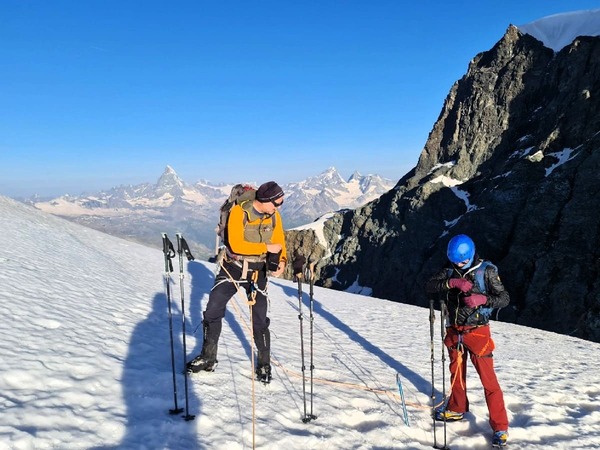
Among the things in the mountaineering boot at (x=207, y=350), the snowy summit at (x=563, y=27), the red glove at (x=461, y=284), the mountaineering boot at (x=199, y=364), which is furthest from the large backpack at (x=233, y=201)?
the snowy summit at (x=563, y=27)

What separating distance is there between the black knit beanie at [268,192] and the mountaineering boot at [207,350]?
7.96ft

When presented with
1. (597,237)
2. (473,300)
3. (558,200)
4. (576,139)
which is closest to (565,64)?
(576,139)

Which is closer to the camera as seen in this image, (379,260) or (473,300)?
(473,300)

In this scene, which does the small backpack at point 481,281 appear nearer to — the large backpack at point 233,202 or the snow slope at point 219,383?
the snow slope at point 219,383

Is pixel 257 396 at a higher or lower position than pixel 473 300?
lower

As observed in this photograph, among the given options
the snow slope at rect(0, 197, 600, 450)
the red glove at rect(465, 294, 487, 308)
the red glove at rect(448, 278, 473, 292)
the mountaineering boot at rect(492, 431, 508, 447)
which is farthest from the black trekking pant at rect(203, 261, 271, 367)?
the mountaineering boot at rect(492, 431, 508, 447)

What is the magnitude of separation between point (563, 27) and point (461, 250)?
239 meters

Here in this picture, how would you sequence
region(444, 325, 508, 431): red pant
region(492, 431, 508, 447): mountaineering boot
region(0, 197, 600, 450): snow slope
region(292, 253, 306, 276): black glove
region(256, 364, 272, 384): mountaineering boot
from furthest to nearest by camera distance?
region(256, 364, 272, 384): mountaineering boot → region(292, 253, 306, 276): black glove → region(444, 325, 508, 431): red pant → region(492, 431, 508, 447): mountaineering boot → region(0, 197, 600, 450): snow slope

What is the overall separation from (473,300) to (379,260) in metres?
109

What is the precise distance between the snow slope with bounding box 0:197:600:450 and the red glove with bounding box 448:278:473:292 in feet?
8.11

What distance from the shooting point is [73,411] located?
5316 millimetres

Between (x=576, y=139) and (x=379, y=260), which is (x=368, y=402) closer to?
(x=576, y=139)

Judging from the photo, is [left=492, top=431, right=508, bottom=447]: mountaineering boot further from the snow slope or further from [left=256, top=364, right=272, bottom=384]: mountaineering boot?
[left=256, top=364, right=272, bottom=384]: mountaineering boot

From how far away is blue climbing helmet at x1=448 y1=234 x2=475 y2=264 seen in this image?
6.63 meters
